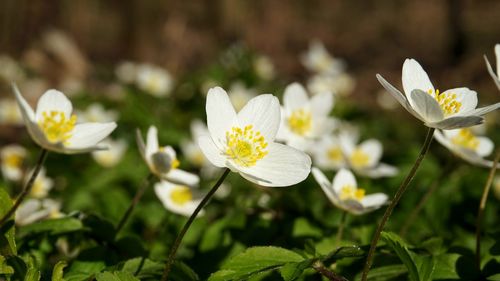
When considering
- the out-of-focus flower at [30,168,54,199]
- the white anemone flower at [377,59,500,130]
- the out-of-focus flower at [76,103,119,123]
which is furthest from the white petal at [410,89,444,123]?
the out-of-focus flower at [76,103,119,123]

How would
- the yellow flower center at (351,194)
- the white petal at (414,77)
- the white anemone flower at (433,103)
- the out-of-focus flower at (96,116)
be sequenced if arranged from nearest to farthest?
the white anemone flower at (433,103)
the white petal at (414,77)
the yellow flower center at (351,194)
the out-of-focus flower at (96,116)

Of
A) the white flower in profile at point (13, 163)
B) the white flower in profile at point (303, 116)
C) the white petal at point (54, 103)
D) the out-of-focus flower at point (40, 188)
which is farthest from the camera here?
the white flower in profile at point (13, 163)

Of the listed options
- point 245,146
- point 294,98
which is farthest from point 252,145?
point 294,98

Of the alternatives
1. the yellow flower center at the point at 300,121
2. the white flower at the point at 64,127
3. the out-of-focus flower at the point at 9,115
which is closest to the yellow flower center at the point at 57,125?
the white flower at the point at 64,127

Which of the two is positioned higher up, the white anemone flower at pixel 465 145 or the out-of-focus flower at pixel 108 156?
the white anemone flower at pixel 465 145

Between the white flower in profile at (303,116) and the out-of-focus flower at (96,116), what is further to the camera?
the out-of-focus flower at (96,116)

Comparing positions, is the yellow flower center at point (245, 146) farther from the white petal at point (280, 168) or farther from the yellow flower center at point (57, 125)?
the yellow flower center at point (57, 125)

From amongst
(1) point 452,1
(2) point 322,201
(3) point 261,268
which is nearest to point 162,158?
(3) point 261,268
